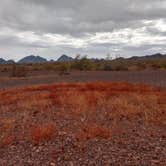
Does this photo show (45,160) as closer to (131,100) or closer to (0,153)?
(0,153)

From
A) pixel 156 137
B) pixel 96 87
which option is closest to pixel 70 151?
pixel 156 137

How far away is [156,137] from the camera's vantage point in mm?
10688

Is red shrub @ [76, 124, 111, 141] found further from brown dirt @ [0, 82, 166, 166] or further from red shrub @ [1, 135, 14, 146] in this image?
red shrub @ [1, 135, 14, 146]

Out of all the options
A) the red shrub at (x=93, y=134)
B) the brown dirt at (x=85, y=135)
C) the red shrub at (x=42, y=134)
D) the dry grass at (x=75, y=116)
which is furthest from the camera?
the dry grass at (x=75, y=116)

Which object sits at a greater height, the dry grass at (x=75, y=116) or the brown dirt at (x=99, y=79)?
the dry grass at (x=75, y=116)

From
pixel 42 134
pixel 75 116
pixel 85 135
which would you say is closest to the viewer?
pixel 85 135

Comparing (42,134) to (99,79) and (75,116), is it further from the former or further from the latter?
(99,79)

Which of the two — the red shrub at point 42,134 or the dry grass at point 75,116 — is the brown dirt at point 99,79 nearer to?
the dry grass at point 75,116

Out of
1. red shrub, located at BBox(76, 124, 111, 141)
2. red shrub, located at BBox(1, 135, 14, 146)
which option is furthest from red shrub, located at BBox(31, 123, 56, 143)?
red shrub, located at BBox(76, 124, 111, 141)

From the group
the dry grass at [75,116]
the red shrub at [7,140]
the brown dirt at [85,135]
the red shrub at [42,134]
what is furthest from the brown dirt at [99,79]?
the red shrub at [7,140]

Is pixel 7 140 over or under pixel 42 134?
under

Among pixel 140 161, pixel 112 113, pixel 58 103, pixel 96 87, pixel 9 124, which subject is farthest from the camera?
pixel 96 87

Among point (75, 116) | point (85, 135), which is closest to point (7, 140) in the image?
point (85, 135)

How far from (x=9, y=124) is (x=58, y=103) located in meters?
5.58
